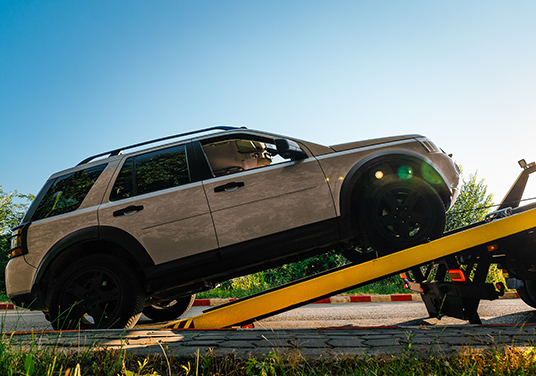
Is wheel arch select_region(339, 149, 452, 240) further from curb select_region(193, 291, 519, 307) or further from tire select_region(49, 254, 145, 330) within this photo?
curb select_region(193, 291, 519, 307)

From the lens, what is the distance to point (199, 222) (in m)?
3.27

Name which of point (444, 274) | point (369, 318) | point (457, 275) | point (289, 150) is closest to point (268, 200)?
point (289, 150)

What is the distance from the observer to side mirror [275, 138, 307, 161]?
3354 millimetres

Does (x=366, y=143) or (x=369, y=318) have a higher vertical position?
(x=366, y=143)

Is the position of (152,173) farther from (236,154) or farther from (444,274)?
(444,274)

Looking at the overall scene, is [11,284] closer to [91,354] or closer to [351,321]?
[91,354]

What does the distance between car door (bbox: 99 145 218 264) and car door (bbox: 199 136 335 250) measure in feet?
0.46

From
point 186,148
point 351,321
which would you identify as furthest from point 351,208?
point 351,321

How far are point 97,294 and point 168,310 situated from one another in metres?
2.13

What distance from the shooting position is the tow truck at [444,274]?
3.19 metres

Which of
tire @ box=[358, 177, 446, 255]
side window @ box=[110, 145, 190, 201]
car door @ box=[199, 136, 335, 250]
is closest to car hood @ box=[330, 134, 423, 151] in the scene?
car door @ box=[199, 136, 335, 250]

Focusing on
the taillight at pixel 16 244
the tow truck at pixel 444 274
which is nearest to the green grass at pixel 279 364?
the tow truck at pixel 444 274

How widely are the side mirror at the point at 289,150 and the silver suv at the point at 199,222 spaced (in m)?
0.01

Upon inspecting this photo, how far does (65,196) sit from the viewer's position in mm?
3645
